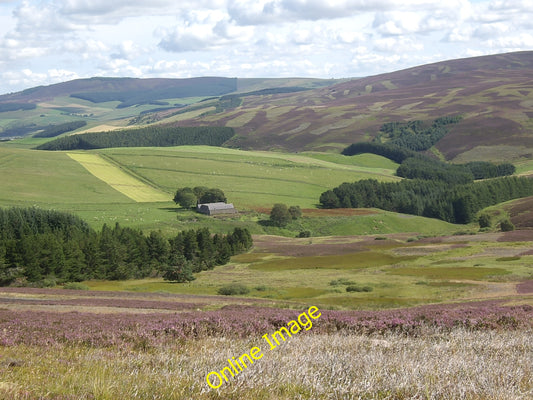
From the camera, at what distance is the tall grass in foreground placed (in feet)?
32.1

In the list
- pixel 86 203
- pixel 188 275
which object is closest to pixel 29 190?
pixel 86 203

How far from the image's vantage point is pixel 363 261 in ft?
304

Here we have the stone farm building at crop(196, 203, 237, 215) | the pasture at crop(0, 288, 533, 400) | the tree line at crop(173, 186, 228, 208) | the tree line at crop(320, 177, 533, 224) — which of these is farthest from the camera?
the tree line at crop(320, 177, 533, 224)

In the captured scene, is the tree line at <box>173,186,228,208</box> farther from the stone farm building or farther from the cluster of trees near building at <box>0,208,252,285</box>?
the cluster of trees near building at <box>0,208,252,285</box>

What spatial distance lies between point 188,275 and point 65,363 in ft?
230

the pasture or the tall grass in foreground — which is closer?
the tall grass in foreground

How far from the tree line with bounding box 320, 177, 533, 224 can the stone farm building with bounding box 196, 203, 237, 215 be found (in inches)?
1333

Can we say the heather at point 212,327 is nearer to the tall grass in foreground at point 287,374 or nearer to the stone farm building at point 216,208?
the tall grass in foreground at point 287,374

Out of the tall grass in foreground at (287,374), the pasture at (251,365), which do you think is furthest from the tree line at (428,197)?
the tall grass in foreground at (287,374)

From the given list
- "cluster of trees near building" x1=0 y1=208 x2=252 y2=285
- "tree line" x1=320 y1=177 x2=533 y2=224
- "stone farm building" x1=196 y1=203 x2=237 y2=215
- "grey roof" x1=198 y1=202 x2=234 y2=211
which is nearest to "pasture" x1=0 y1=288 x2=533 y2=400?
"cluster of trees near building" x1=0 y1=208 x2=252 y2=285

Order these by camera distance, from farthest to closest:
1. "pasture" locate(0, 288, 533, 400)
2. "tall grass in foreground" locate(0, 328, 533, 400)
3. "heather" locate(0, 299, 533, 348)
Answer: "heather" locate(0, 299, 533, 348)
"pasture" locate(0, 288, 533, 400)
"tall grass in foreground" locate(0, 328, 533, 400)

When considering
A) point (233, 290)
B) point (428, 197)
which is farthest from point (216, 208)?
point (233, 290)

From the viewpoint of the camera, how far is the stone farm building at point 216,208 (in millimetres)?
160012

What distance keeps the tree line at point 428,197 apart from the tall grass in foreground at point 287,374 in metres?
166
